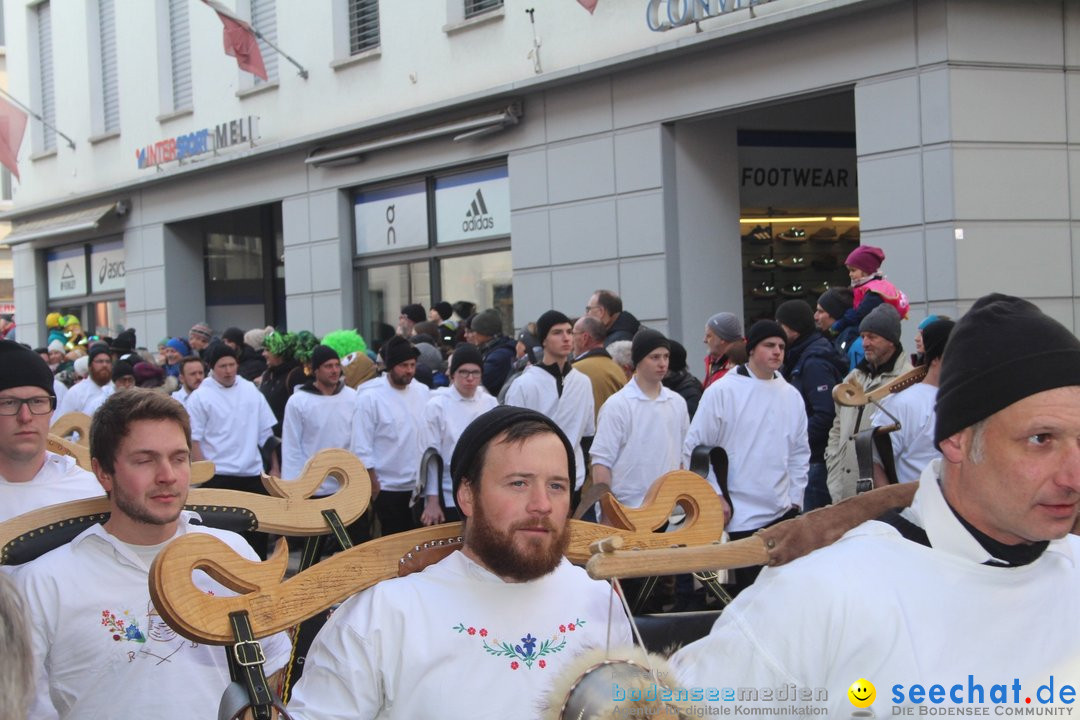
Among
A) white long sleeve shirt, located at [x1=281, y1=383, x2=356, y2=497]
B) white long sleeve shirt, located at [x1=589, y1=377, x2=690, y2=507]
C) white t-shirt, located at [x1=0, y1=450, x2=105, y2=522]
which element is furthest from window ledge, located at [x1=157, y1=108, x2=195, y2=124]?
white t-shirt, located at [x1=0, y1=450, x2=105, y2=522]

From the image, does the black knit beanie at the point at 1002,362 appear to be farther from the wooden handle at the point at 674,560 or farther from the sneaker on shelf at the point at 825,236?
the sneaker on shelf at the point at 825,236

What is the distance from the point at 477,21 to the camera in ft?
54.4

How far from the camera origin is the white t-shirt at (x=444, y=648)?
9.50 ft

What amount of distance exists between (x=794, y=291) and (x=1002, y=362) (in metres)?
13.5

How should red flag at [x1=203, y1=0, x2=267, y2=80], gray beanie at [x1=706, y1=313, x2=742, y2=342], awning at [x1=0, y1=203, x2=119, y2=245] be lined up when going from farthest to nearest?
awning at [x1=0, y1=203, x2=119, y2=245] < red flag at [x1=203, y1=0, x2=267, y2=80] < gray beanie at [x1=706, y1=313, x2=742, y2=342]

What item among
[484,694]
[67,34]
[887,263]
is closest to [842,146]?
[887,263]

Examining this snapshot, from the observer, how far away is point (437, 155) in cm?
1750

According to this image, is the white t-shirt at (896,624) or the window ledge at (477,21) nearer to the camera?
the white t-shirt at (896,624)

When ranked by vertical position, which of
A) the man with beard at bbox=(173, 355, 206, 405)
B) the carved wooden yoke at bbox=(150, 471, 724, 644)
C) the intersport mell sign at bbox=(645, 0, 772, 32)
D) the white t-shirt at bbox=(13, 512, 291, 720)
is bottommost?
the white t-shirt at bbox=(13, 512, 291, 720)

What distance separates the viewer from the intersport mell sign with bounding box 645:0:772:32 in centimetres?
1295

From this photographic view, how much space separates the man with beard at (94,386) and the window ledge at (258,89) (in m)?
8.58

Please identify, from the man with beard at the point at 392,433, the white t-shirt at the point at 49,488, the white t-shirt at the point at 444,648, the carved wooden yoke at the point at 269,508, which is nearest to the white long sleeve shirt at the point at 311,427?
the man with beard at the point at 392,433

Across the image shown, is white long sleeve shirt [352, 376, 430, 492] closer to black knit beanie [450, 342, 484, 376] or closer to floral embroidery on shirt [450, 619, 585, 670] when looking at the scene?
black knit beanie [450, 342, 484, 376]

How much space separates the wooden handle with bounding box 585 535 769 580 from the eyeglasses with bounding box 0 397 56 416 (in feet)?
11.2
